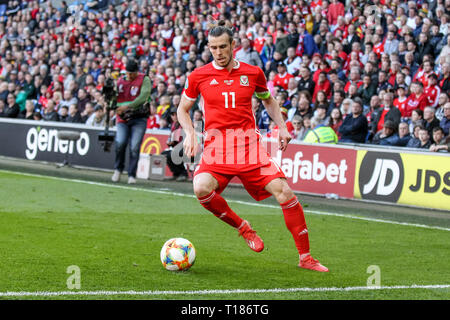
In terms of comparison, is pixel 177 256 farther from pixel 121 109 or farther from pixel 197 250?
pixel 121 109

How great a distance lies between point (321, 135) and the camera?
1541 cm

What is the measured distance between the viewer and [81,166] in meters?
19.2

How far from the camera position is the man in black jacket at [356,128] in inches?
632

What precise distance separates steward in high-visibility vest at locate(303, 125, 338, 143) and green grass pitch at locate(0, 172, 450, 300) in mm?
3090

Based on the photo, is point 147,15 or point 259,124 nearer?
point 259,124

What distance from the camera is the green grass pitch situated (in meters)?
6.32

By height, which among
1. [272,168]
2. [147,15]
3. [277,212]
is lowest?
[277,212]

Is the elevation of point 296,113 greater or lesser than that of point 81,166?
greater

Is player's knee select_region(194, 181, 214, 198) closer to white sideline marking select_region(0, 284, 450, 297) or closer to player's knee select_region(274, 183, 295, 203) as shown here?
player's knee select_region(274, 183, 295, 203)

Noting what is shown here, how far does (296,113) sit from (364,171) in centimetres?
392

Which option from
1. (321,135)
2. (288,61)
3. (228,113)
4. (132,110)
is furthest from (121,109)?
(228,113)

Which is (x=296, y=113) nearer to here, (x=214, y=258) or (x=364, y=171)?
(x=364, y=171)

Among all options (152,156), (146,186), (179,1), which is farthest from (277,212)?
(179,1)

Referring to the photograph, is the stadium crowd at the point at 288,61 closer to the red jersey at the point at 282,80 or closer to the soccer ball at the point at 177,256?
the red jersey at the point at 282,80
